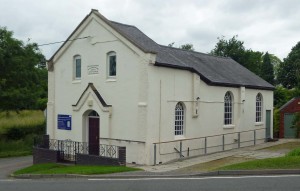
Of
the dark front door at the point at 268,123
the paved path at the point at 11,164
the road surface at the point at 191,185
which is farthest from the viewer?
the dark front door at the point at 268,123

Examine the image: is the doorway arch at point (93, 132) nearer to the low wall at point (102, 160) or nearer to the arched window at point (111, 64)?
the low wall at point (102, 160)

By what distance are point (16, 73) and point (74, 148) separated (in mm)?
10963

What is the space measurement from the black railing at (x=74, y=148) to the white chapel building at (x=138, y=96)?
0.40 meters

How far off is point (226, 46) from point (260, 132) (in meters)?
22.6

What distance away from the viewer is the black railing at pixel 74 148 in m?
22.1

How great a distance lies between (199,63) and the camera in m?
26.5

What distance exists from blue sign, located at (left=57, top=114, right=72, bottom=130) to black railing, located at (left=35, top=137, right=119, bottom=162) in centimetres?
85

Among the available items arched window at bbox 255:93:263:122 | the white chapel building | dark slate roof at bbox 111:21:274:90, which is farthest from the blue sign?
arched window at bbox 255:93:263:122

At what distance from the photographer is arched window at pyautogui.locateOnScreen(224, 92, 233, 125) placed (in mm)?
26500

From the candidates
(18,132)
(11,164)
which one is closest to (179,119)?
(11,164)

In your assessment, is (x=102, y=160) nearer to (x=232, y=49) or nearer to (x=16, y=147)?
(x=16, y=147)

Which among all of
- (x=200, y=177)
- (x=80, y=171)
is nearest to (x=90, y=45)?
(x=80, y=171)

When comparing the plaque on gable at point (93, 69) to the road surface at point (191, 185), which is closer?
the road surface at point (191, 185)

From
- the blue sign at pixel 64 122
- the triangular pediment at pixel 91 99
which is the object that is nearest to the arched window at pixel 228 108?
the triangular pediment at pixel 91 99
